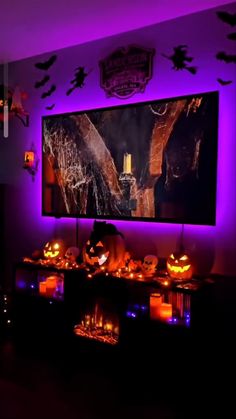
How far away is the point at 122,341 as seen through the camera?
296cm

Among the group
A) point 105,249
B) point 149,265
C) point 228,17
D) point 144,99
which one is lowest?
point 149,265

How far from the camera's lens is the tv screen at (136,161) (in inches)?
116

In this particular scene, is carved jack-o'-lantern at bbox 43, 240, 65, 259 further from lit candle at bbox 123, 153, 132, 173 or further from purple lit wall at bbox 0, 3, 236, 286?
lit candle at bbox 123, 153, 132, 173

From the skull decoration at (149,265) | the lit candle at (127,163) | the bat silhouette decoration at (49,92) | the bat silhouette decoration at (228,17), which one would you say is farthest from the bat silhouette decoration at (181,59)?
the skull decoration at (149,265)

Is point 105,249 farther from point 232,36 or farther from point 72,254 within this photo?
point 232,36

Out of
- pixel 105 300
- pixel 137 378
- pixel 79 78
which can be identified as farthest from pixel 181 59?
pixel 137 378

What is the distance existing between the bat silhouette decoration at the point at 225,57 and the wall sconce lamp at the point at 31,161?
6.46ft

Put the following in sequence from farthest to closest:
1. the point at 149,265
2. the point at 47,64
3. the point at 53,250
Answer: the point at 47,64 < the point at 53,250 < the point at 149,265

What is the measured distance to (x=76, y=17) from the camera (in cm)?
312

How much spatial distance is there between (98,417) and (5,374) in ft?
2.81

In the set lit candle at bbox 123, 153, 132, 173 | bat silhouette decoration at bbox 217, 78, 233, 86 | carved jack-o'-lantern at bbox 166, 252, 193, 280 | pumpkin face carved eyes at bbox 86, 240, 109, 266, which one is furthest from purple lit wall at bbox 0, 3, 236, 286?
lit candle at bbox 123, 153, 132, 173

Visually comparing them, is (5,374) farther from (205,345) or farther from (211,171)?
(211,171)

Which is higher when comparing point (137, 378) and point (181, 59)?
point (181, 59)

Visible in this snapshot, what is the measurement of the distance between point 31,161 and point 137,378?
223cm
